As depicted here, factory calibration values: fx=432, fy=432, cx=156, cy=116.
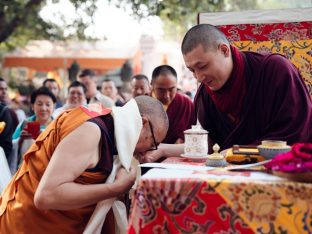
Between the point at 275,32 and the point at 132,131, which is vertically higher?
the point at 275,32

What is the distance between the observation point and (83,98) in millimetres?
5059

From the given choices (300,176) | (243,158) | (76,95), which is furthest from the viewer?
(76,95)

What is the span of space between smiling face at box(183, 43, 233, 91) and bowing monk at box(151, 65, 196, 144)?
1.75 meters

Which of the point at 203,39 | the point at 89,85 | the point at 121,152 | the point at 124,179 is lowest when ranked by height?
the point at 124,179

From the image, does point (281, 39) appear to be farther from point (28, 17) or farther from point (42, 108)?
point (28, 17)

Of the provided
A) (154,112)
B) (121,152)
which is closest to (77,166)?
(121,152)

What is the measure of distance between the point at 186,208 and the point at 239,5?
57.7ft

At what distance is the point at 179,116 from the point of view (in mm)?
3986

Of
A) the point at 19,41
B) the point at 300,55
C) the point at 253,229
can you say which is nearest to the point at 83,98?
the point at 300,55

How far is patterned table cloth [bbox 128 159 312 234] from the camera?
125cm

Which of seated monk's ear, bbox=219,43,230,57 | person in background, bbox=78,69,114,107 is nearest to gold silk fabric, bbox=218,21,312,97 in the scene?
seated monk's ear, bbox=219,43,230,57

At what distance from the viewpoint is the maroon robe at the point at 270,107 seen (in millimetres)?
1960

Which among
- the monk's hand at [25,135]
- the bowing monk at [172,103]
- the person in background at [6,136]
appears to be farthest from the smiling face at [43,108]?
the bowing monk at [172,103]

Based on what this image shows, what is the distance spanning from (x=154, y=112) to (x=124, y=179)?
347 millimetres
